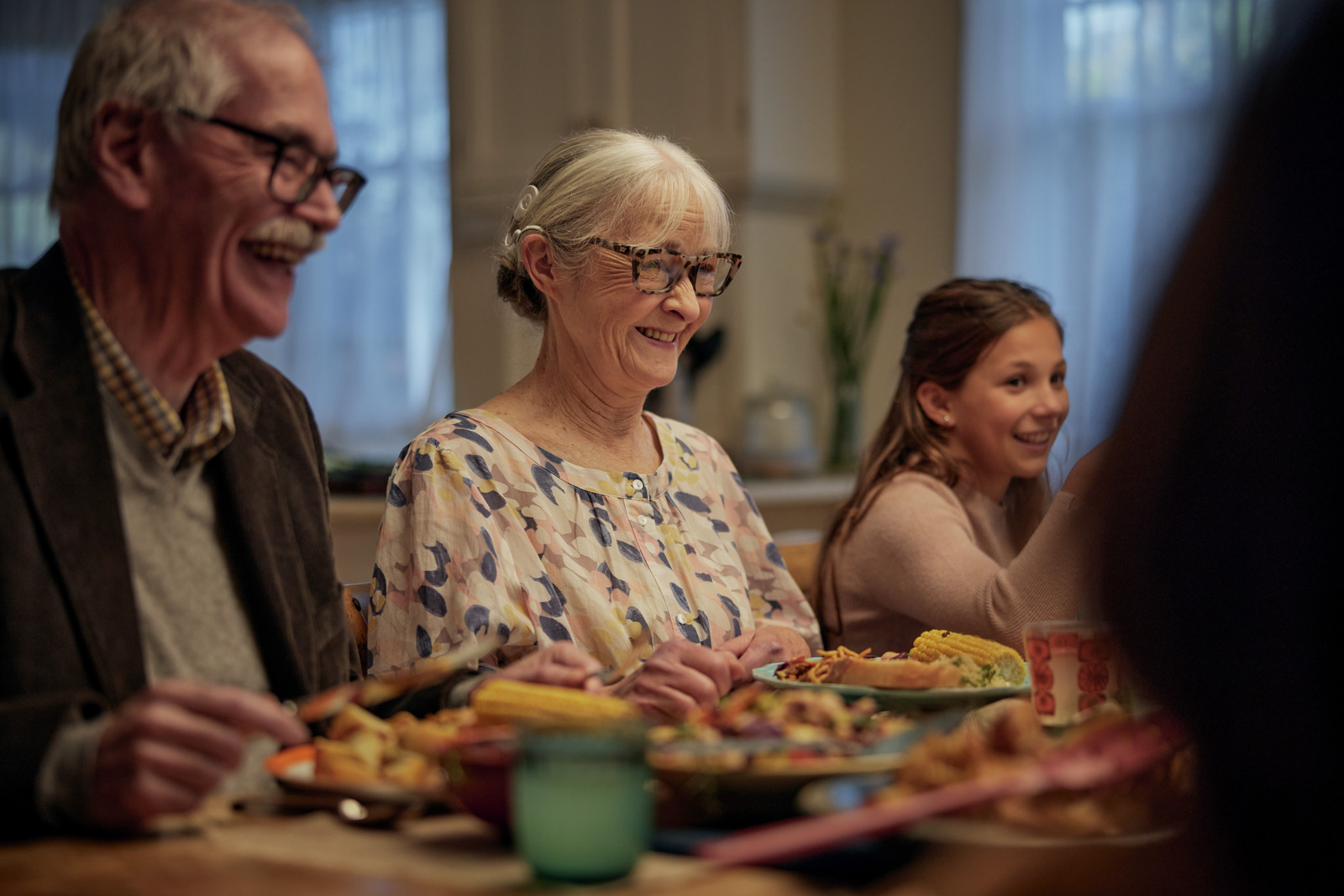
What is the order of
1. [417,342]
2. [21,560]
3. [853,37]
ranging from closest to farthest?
[21,560]
[853,37]
[417,342]

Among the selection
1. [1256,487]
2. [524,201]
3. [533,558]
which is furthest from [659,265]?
[1256,487]

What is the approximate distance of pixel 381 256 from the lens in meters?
5.60

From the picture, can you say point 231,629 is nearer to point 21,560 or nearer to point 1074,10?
point 21,560

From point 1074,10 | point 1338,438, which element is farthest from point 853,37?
point 1338,438

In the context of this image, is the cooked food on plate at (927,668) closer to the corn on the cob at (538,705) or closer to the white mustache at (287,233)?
the corn on the cob at (538,705)

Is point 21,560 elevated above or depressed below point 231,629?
above

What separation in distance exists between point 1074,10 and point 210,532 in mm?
3950

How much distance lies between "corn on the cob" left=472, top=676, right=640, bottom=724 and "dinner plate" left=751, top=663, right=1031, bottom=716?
0.36 metres

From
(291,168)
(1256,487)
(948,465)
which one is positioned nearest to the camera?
(1256,487)

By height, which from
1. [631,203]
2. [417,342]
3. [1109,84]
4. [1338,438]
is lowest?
[417,342]

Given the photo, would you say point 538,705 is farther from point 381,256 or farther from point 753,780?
point 381,256

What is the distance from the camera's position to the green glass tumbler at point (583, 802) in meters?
0.79

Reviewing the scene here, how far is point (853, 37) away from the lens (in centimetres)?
508

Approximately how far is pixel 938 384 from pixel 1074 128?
2.51 metres
